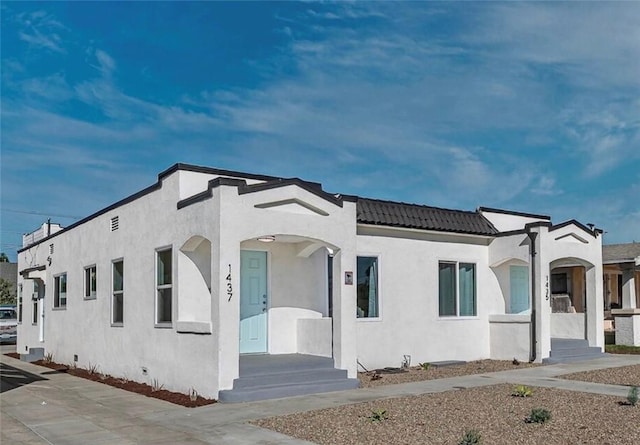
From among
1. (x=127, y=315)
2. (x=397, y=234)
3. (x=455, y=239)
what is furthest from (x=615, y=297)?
(x=127, y=315)

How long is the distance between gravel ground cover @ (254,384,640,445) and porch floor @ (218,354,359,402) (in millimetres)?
1568

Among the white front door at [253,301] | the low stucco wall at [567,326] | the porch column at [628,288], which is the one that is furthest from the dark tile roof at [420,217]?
the porch column at [628,288]

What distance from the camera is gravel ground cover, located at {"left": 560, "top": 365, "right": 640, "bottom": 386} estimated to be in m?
12.9

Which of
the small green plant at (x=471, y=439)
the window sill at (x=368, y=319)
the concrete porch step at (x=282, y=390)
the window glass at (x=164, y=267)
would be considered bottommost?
the concrete porch step at (x=282, y=390)

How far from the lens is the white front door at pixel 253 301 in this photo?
14.2m

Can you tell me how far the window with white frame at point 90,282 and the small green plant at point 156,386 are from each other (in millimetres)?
4651

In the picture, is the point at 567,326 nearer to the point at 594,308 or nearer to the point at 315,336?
the point at 594,308

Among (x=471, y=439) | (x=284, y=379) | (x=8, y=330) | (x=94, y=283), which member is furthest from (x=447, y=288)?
(x=8, y=330)

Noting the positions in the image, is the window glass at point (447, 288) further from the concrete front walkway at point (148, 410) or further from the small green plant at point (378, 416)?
the small green plant at point (378, 416)

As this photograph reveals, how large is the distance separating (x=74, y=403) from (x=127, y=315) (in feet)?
11.1

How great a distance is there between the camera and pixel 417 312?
16266mm

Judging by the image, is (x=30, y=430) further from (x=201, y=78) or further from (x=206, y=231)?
(x=201, y=78)

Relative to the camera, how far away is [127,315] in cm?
1477

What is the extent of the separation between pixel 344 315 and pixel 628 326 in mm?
11950
